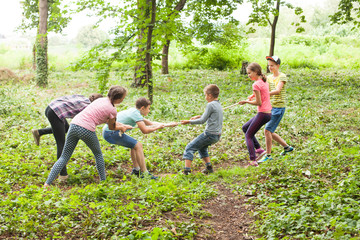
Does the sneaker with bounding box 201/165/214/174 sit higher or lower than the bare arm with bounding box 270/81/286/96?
lower

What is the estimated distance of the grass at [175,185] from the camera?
3.84 metres

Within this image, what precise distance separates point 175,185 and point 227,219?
1.09 meters

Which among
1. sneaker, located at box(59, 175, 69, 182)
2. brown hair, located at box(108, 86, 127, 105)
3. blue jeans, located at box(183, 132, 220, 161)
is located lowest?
sneaker, located at box(59, 175, 69, 182)

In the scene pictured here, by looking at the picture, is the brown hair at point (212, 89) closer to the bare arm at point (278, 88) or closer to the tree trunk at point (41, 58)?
the bare arm at point (278, 88)

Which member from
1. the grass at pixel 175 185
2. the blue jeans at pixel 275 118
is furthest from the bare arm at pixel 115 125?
the blue jeans at pixel 275 118

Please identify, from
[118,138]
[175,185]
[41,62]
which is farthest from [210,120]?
[41,62]

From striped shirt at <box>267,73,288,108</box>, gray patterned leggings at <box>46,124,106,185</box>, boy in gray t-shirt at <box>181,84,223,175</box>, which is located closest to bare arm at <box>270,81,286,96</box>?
striped shirt at <box>267,73,288,108</box>

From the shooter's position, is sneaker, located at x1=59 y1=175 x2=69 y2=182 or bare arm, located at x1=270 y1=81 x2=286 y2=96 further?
bare arm, located at x1=270 y1=81 x2=286 y2=96

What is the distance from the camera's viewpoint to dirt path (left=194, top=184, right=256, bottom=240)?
411 centimetres

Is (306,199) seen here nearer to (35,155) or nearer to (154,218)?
(154,218)

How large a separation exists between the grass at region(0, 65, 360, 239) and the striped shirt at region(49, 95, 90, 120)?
3.75ft

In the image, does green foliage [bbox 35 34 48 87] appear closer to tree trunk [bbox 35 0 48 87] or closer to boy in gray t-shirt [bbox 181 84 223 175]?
tree trunk [bbox 35 0 48 87]

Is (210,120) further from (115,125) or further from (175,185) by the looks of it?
(115,125)

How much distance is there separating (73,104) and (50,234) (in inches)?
101
